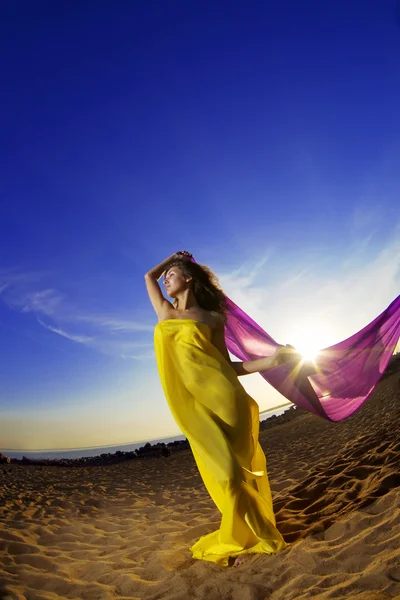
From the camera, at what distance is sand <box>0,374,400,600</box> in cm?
205

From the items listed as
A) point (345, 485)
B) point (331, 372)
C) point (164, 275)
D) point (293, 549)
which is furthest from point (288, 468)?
point (164, 275)

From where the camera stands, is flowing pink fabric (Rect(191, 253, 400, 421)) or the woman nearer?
the woman

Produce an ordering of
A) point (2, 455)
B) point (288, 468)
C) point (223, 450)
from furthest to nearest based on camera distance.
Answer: point (2, 455) < point (288, 468) < point (223, 450)

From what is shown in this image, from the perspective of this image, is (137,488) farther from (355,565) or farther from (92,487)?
(355,565)

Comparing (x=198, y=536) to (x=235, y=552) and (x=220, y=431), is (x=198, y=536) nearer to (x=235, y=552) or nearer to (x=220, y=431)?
(x=235, y=552)

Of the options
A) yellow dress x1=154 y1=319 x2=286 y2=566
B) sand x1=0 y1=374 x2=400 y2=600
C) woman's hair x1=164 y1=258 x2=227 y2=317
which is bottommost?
sand x1=0 y1=374 x2=400 y2=600

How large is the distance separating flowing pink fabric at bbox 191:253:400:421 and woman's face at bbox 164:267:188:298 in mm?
1254

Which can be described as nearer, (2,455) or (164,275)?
(164,275)

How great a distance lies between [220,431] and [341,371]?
168cm

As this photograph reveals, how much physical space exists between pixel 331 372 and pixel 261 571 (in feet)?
6.42

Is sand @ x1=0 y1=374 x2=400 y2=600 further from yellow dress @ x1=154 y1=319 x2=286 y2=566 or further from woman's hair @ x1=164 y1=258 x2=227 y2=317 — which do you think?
woman's hair @ x1=164 y1=258 x2=227 y2=317

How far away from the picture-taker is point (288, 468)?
613 centimetres

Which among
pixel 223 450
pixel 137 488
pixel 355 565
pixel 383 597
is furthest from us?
pixel 137 488

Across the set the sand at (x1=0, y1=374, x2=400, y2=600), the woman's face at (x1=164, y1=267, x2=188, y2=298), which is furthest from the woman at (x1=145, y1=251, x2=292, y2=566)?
the sand at (x1=0, y1=374, x2=400, y2=600)
